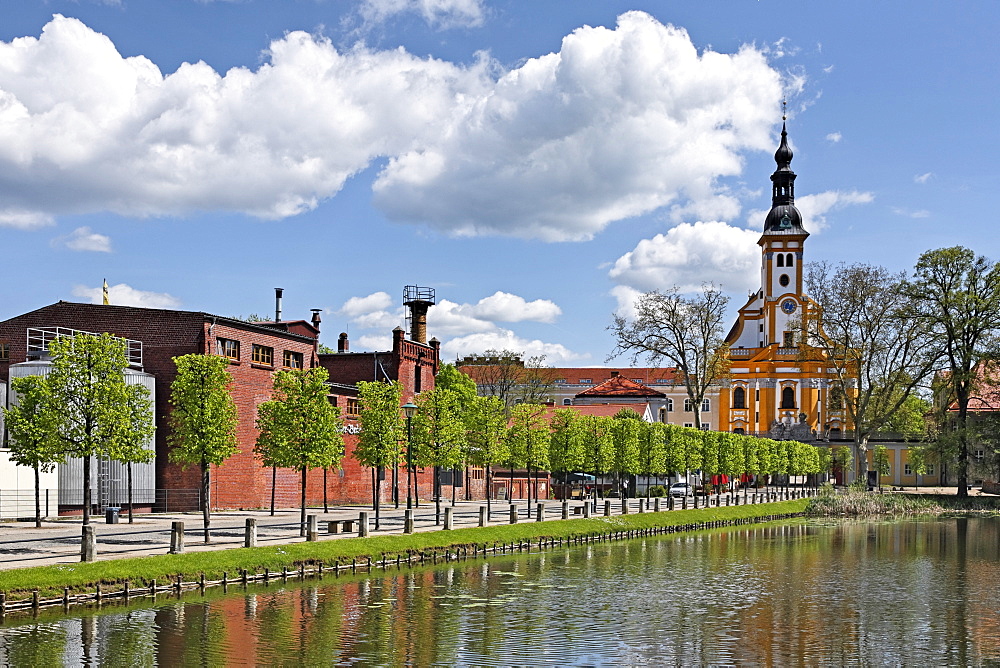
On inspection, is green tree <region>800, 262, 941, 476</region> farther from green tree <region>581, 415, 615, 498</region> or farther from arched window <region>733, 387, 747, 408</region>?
arched window <region>733, 387, 747, 408</region>

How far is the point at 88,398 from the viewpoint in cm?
3747

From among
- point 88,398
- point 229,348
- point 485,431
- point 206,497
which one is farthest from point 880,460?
point 88,398

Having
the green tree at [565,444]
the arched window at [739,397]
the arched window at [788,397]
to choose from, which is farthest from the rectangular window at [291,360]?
the arched window at [788,397]

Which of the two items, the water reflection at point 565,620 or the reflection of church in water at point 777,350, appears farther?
the reflection of church in water at point 777,350

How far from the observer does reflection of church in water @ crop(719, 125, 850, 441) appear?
134 m

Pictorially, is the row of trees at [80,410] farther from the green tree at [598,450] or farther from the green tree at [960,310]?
the green tree at [960,310]

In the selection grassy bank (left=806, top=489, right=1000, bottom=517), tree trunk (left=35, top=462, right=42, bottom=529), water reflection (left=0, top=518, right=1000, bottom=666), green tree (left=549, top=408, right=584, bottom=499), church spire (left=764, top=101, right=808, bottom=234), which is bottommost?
grassy bank (left=806, top=489, right=1000, bottom=517)

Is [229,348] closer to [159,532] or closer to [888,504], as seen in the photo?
[159,532]

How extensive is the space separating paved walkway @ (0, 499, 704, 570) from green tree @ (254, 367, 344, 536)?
2890mm

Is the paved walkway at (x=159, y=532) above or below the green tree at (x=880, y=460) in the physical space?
above

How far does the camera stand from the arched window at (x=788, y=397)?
134750 millimetres

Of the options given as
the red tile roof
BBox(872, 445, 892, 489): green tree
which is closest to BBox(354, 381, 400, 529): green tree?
BBox(872, 445, 892, 489): green tree

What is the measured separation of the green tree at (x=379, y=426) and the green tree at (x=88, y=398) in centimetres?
1419

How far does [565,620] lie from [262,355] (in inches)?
1427
